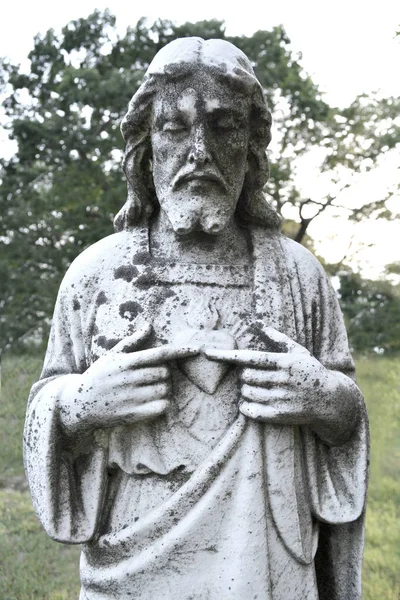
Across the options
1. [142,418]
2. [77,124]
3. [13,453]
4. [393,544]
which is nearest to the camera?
[142,418]

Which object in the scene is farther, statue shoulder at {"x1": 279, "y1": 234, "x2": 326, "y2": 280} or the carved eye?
statue shoulder at {"x1": 279, "y1": 234, "x2": 326, "y2": 280}

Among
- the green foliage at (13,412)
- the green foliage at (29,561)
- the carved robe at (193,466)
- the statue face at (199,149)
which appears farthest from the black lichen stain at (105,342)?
the green foliage at (13,412)

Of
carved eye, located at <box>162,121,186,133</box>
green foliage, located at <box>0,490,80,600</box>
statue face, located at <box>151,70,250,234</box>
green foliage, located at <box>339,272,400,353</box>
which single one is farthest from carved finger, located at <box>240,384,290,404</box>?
green foliage, located at <box>339,272,400,353</box>

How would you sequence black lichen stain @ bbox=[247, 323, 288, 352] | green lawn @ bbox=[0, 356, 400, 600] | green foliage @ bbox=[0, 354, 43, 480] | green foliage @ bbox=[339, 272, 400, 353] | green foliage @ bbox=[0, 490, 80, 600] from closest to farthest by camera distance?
black lichen stain @ bbox=[247, 323, 288, 352] → green foliage @ bbox=[0, 490, 80, 600] → green lawn @ bbox=[0, 356, 400, 600] → green foliage @ bbox=[0, 354, 43, 480] → green foliage @ bbox=[339, 272, 400, 353]

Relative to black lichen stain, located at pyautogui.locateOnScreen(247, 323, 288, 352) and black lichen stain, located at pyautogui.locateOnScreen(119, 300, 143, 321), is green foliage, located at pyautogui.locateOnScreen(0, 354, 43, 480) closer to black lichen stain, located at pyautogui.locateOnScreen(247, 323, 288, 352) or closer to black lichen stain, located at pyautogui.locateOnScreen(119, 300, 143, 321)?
black lichen stain, located at pyautogui.locateOnScreen(119, 300, 143, 321)

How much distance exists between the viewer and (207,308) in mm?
2143

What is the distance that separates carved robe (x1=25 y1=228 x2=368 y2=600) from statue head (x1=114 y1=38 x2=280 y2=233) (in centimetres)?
20

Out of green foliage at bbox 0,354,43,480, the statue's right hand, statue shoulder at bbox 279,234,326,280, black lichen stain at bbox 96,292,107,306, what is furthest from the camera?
green foliage at bbox 0,354,43,480

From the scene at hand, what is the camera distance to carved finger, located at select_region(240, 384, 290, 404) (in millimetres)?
2002

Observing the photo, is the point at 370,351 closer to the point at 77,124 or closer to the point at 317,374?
the point at 77,124

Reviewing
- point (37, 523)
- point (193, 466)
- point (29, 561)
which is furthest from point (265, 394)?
point (37, 523)

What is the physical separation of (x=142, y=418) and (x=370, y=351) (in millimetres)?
6669

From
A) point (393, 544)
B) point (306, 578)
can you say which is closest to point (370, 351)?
point (393, 544)

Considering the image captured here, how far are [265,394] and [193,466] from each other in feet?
0.98
